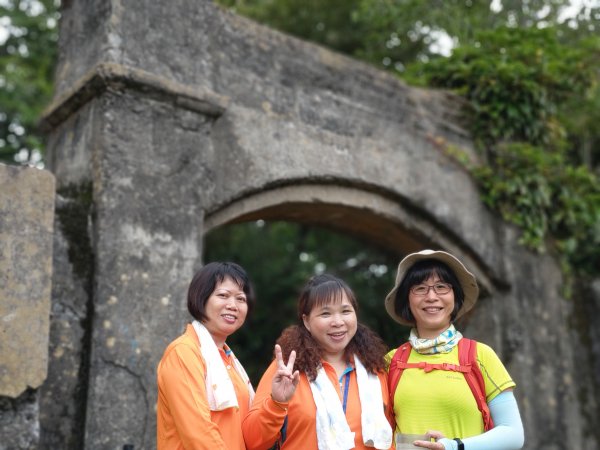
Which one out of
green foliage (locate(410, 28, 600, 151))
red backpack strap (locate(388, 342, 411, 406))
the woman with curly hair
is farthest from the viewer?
green foliage (locate(410, 28, 600, 151))

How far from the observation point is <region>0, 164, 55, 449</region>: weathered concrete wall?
303 cm

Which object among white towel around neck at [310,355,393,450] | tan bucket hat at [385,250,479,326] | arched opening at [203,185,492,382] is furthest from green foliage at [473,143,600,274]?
white towel around neck at [310,355,393,450]

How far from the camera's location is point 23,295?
3164 millimetres

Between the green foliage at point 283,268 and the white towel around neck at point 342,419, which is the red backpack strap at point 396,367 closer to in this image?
the white towel around neck at point 342,419

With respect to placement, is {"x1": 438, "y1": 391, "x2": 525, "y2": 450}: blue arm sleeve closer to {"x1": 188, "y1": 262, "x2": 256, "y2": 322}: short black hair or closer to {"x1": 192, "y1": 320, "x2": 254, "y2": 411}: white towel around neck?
{"x1": 192, "y1": 320, "x2": 254, "y2": 411}: white towel around neck

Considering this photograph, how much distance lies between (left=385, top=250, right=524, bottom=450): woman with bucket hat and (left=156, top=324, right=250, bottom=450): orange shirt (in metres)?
0.62

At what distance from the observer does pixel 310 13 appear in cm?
991

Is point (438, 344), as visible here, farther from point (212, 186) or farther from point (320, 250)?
point (320, 250)

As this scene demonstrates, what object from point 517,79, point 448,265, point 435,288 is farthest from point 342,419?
point 517,79

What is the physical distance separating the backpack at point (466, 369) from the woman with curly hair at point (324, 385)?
5 cm

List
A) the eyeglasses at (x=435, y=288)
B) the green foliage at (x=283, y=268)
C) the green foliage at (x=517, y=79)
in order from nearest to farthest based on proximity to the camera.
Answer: the eyeglasses at (x=435, y=288)
the green foliage at (x=517, y=79)
the green foliage at (x=283, y=268)

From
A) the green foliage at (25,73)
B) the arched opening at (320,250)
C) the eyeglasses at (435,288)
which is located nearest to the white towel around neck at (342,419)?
the eyeglasses at (435,288)

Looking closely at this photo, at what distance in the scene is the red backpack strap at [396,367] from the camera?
257 centimetres

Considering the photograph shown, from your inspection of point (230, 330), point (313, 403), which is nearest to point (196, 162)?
point (230, 330)
